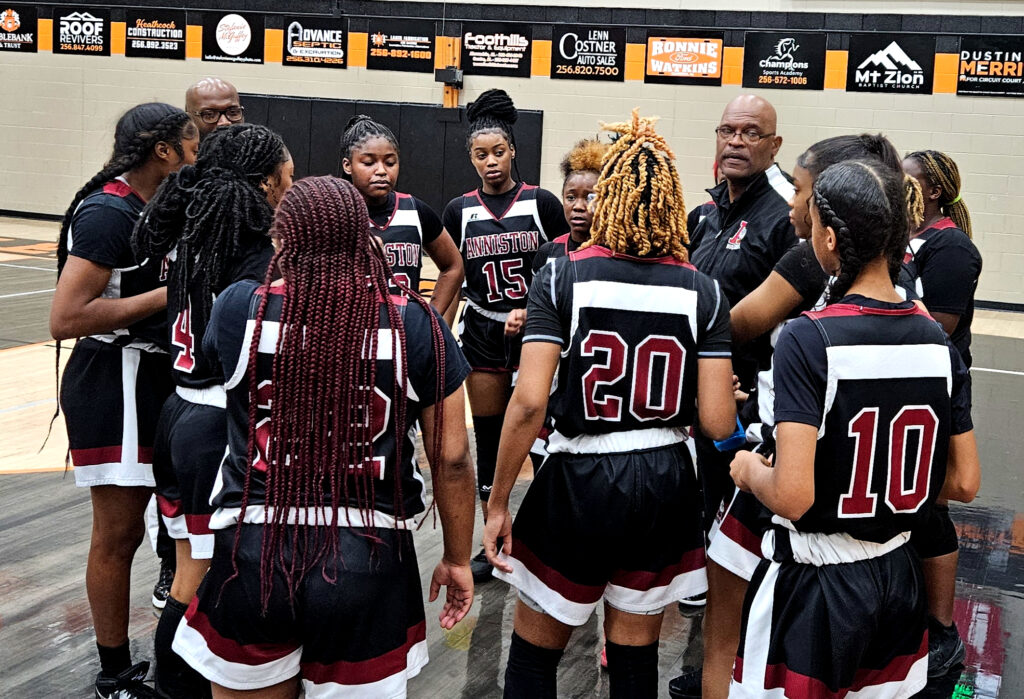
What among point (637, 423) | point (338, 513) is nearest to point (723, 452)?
point (637, 423)

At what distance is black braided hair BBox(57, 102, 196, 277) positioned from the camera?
3.22 meters

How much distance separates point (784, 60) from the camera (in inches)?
503

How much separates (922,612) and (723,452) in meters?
0.95

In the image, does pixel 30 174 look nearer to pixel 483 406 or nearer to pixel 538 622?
pixel 483 406

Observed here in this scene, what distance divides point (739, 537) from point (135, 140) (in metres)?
2.20

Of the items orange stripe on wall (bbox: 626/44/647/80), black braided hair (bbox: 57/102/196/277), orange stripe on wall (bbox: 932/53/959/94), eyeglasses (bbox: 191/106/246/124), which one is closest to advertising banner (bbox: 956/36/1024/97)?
orange stripe on wall (bbox: 932/53/959/94)

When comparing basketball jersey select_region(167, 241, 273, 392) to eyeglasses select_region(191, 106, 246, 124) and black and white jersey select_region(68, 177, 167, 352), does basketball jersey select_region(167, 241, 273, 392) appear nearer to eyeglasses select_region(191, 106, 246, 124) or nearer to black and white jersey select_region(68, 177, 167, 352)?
black and white jersey select_region(68, 177, 167, 352)

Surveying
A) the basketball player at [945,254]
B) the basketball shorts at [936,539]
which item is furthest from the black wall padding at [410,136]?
the basketball shorts at [936,539]

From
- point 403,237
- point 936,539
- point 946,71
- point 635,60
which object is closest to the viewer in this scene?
point 936,539

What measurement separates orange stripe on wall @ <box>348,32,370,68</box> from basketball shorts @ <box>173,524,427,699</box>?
13320 mm

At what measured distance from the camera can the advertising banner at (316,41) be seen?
14.7 meters

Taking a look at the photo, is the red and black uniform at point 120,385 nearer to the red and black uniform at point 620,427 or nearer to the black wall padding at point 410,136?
the red and black uniform at point 620,427

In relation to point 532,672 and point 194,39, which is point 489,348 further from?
point 194,39

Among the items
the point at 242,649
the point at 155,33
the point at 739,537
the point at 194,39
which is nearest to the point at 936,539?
the point at 739,537
